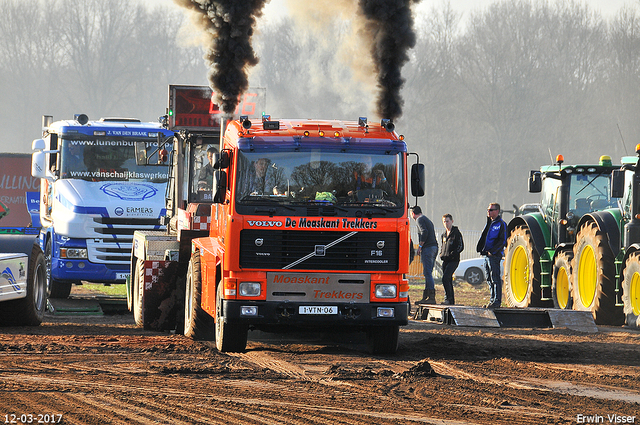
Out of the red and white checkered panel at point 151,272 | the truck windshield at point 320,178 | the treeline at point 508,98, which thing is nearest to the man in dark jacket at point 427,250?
the red and white checkered panel at point 151,272

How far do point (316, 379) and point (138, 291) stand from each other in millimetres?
6022

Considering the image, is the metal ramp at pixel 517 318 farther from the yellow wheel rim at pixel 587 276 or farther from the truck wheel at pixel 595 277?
the yellow wheel rim at pixel 587 276

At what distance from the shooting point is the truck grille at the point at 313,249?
988 cm

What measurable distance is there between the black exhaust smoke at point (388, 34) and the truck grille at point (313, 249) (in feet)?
17.1

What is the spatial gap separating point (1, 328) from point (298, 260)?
18.8 ft

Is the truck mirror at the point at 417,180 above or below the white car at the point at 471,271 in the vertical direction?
above

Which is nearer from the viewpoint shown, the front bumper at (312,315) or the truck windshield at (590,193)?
the front bumper at (312,315)

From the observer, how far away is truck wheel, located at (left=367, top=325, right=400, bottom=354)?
1077cm

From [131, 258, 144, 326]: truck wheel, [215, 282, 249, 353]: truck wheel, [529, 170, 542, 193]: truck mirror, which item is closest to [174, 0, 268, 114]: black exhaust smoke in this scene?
[131, 258, 144, 326]: truck wheel

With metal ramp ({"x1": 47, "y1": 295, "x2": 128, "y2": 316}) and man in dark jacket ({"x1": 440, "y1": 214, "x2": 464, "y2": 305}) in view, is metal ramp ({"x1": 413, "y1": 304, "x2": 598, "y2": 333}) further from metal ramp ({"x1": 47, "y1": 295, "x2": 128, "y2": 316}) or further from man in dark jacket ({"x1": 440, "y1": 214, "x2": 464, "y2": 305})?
metal ramp ({"x1": 47, "y1": 295, "x2": 128, "y2": 316})

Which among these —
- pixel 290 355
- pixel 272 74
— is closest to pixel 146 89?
pixel 272 74

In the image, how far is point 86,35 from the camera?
74812 millimetres

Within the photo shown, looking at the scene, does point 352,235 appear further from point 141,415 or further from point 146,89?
point 146,89

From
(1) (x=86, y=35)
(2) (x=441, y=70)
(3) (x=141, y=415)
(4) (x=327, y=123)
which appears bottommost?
(3) (x=141, y=415)
